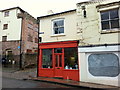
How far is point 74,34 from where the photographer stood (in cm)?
964

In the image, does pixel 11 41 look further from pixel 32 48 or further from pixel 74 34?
pixel 74 34

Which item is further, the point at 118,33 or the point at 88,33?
the point at 88,33

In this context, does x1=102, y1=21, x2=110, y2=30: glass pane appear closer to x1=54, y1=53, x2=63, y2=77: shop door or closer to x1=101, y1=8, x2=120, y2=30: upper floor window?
x1=101, y1=8, x2=120, y2=30: upper floor window

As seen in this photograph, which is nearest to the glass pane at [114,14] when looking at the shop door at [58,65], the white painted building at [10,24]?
the shop door at [58,65]

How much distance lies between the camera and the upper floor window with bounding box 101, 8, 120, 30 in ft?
26.3

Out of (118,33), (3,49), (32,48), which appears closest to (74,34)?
(118,33)

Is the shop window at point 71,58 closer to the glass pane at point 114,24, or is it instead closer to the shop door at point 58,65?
the shop door at point 58,65

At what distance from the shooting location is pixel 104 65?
8000 mm

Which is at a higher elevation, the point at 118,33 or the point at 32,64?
the point at 118,33

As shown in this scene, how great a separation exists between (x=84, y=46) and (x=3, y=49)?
15.6 metres

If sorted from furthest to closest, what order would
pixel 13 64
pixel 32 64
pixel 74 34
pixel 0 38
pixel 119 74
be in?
1. pixel 0 38
2. pixel 32 64
3. pixel 13 64
4. pixel 74 34
5. pixel 119 74

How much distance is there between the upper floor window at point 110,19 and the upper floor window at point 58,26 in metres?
3.82

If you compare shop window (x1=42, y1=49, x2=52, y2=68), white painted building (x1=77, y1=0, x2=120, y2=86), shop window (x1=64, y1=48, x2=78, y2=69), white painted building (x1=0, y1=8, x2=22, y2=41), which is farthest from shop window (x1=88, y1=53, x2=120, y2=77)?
white painted building (x1=0, y1=8, x2=22, y2=41)

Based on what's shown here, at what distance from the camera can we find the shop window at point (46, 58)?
34.1ft
